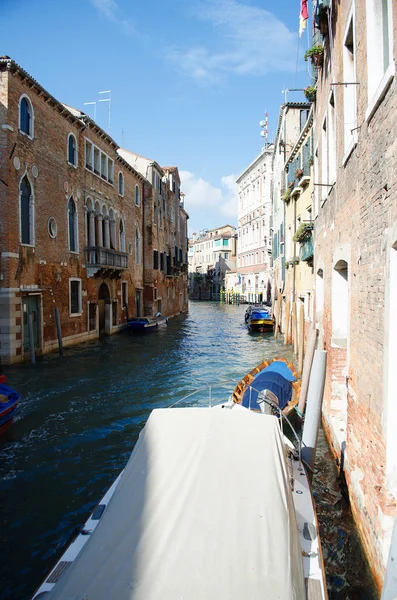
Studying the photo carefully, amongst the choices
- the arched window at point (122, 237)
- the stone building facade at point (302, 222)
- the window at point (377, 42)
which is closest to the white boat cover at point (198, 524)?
the window at point (377, 42)

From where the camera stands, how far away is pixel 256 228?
38.7 metres

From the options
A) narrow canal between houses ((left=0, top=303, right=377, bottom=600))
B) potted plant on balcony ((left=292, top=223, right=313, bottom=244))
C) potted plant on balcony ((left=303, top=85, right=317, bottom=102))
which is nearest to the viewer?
narrow canal between houses ((left=0, top=303, right=377, bottom=600))

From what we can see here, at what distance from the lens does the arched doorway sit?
18969mm

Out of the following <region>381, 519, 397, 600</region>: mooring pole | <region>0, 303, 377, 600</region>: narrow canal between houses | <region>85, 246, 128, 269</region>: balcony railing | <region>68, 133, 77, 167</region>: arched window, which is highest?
<region>68, 133, 77, 167</region>: arched window

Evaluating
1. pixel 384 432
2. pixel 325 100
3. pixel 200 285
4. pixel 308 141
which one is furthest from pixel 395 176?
pixel 200 285

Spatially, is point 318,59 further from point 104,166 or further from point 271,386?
point 104,166

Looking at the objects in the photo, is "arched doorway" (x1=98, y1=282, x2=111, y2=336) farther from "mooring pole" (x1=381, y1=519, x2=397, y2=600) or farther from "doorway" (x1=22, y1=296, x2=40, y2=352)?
"mooring pole" (x1=381, y1=519, x2=397, y2=600)

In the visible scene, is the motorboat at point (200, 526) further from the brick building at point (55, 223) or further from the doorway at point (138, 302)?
the doorway at point (138, 302)

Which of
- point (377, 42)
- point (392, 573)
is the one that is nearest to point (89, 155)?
point (377, 42)

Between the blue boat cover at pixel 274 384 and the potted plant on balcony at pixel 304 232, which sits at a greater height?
the potted plant on balcony at pixel 304 232

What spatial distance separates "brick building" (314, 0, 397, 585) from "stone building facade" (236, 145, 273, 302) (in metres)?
27.4

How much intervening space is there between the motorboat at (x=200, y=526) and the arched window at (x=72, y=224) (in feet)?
42.3

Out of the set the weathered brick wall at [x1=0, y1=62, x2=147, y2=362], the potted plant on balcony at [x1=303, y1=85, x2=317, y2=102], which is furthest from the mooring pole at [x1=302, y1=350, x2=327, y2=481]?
the weathered brick wall at [x1=0, y1=62, x2=147, y2=362]

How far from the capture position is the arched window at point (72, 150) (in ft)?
50.1
